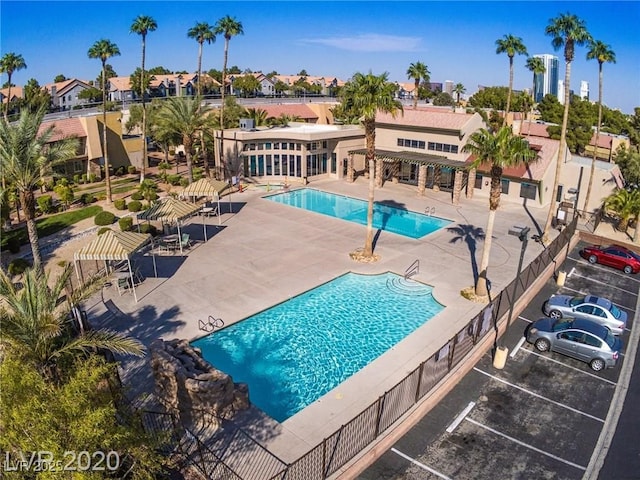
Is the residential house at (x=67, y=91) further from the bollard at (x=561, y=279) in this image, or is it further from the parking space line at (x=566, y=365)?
the parking space line at (x=566, y=365)

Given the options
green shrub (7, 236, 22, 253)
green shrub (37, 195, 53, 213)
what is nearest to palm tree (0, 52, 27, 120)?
green shrub (37, 195, 53, 213)

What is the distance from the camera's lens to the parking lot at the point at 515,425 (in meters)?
13.4

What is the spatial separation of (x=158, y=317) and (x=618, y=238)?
3158 cm

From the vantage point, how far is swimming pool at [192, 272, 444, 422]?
55.6ft

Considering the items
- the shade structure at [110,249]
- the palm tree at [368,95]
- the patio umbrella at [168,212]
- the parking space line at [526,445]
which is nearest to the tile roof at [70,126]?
the patio umbrella at [168,212]

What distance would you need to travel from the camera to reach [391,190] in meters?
44.8

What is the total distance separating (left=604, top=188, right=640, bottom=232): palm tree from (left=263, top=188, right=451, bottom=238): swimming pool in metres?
11.8

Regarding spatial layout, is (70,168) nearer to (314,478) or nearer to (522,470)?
(314,478)

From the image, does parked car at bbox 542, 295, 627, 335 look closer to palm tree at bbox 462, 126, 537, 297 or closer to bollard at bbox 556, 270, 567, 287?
bollard at bbox 556, 270, 567, 287

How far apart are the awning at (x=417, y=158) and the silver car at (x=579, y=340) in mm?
22368

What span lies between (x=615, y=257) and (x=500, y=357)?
15.3 m

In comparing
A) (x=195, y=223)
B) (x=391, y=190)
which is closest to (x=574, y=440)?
(x=195, y=223)

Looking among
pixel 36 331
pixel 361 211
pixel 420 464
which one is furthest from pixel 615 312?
pixel 36 331

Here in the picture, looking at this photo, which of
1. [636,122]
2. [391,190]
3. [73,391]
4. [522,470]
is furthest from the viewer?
[636,122]
